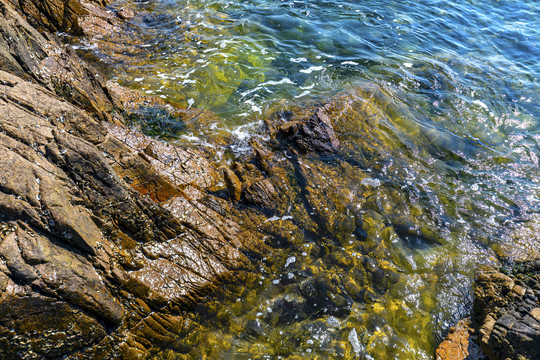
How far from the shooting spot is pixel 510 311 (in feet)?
17.1

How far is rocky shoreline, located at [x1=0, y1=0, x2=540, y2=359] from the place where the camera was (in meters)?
3.78

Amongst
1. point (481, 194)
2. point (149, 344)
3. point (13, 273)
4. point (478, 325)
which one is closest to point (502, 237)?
point (481, 194)

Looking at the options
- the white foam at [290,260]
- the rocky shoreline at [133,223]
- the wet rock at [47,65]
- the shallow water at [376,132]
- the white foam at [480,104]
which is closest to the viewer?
the rocky shoreline at [133,223]

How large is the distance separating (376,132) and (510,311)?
16.6 ft

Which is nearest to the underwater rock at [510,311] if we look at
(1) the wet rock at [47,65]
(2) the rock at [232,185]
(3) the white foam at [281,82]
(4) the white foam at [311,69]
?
(2) the rock at [232,185]

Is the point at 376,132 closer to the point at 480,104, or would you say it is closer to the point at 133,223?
the point at 480,104

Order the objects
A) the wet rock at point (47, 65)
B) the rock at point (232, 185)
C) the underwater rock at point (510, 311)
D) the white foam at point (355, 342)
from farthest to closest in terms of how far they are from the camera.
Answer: the rock at point (232, 185), the wet rock at point (47, 65), the white foam at point (355, 342), the underwater rock at point (510, 311)

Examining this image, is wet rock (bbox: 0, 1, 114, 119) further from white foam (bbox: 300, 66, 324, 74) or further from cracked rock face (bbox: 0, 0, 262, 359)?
white foam (bbox: 300, 66, 324, 74)

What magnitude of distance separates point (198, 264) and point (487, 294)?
5237mm

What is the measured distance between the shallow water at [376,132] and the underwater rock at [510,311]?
0.39 meters

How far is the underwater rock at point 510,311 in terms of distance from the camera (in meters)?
4.64

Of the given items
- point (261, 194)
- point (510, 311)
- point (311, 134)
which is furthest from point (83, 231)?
point (510, 311)

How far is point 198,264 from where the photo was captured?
5.37 metres

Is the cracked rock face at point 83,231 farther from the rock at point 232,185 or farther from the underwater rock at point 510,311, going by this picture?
the underwater rock at point 510,311
